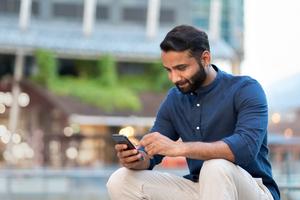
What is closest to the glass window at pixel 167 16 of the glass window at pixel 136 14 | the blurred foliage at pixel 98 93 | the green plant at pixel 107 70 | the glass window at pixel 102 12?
the glass window at pixel 136 14

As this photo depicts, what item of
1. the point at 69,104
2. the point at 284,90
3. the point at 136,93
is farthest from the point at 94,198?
the point at 284,90

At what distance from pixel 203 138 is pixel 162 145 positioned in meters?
0.22

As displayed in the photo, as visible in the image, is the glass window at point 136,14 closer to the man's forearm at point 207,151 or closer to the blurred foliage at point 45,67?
the blurred foliage at point 45,67

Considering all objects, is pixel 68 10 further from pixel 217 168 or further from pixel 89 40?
pixel 217 168

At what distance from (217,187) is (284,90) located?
26.7 m

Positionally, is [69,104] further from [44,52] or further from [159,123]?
[159,123]

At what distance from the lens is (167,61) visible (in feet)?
6.15

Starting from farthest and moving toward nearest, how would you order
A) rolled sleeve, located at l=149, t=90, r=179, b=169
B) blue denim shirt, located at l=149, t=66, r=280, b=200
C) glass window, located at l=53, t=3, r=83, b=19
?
glass window, located at l=53, t=3, r=83, b=19 < rolled sleeve, located at l=149, t=90, r=179, b=169 < blue denim shirt, located at l=149, t=66, r=280, b=200

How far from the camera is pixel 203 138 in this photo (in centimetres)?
197

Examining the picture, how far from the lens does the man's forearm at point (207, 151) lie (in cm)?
177

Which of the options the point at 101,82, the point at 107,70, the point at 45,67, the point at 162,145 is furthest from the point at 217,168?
the point at 101,82

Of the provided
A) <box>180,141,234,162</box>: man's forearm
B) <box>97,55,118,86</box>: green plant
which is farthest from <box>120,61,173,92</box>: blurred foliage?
<box>180,141,234,162</box>: man's forearm

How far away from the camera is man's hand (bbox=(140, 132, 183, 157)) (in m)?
1.80

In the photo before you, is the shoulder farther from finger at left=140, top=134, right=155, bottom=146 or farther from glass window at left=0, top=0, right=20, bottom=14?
glass window at left=0, top=0, right=20, bottom=14
